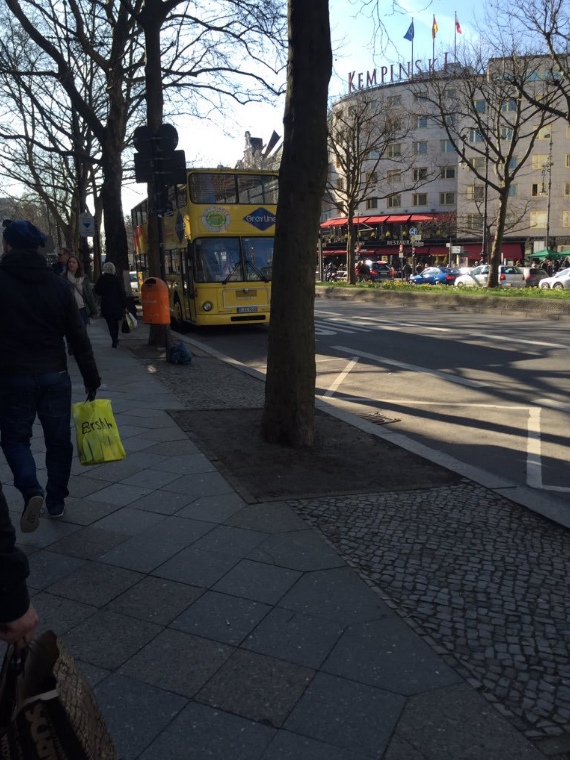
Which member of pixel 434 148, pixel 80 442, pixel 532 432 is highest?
pixel 434 148

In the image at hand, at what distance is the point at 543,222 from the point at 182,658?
6514 centimetres

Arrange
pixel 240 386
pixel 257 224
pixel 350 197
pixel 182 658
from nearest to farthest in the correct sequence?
1. pixel 182 658
2. pixel 240 386
3. pixel 257 224
4. pixel 350 197

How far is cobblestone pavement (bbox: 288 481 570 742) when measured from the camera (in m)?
2.67

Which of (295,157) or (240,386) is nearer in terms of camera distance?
(295,157)

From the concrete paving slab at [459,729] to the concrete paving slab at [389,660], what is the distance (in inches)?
3.7

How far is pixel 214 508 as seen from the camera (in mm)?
4535

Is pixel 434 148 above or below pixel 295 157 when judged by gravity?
above

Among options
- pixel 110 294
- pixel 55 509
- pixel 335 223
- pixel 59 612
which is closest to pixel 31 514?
pixel 55 509

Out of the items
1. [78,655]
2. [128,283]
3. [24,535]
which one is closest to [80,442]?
[24,535]

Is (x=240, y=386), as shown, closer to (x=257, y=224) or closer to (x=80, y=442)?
(x=80, y=442)

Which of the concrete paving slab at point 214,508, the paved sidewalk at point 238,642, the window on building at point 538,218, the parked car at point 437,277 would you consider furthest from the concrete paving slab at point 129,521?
the window on building at point 538,218

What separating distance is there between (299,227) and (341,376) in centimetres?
533

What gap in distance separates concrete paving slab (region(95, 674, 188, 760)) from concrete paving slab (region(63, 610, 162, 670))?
6.0 inches

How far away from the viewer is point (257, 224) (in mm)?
16156
